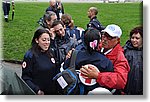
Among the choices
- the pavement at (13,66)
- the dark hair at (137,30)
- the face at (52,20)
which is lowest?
the pavement at (13,66)

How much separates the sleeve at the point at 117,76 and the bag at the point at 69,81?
0.62 ft

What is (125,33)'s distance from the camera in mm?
5445

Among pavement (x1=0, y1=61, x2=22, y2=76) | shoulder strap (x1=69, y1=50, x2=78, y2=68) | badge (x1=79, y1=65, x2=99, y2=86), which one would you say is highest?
shoulder strap (x1=69, y1=50, x2=78, y2=68)

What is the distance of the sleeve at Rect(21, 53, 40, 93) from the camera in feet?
17.9

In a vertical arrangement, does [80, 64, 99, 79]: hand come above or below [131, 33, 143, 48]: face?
below

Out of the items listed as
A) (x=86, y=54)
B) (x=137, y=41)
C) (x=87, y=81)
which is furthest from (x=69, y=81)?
(x=137, y=41)

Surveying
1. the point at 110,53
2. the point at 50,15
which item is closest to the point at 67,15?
the point at 50,15

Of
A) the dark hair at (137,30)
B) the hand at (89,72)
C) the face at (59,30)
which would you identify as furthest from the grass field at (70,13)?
the hand at (89,72)

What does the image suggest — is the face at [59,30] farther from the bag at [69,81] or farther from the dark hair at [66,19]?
the bag at [69,81]

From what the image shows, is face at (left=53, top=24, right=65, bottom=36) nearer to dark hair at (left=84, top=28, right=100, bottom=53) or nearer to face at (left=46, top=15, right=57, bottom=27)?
face at (left=46, top=15, right=57, bottom=27)

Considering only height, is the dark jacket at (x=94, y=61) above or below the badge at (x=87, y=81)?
above

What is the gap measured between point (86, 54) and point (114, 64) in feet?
0.80

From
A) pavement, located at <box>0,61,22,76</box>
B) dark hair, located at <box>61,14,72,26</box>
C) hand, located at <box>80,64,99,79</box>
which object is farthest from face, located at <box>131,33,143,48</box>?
pavement, located at <box>0,61,22,76</box>

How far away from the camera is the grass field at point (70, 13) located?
17.9ft
